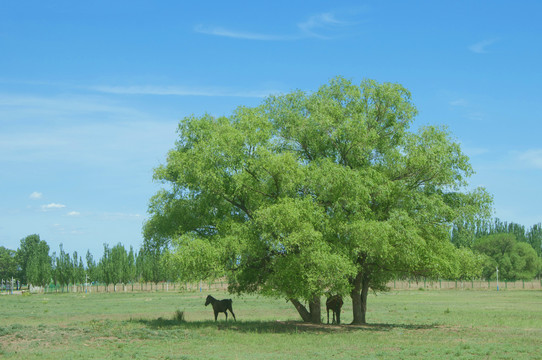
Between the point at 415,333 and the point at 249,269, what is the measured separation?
1022 centimetres

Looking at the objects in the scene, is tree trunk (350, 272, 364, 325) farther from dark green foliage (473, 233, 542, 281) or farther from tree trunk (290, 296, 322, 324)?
dark green foliage (473, 233, 542, 281)

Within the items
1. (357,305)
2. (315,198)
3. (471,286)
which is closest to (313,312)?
(357,305)

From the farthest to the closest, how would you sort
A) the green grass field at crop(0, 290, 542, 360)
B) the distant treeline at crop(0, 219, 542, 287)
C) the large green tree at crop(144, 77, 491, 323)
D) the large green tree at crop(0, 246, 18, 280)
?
1. the large green tree at crop(0, 246, 18, 280)
2. the distant treeline at crop(0, 219, 542, 287)
3. the large green tree at crop(144, 77, 491, 323)
4. the green grass field at crop(0, 290, 542, 360)

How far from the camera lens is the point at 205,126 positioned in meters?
34.3

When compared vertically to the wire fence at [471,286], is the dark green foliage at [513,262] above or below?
above

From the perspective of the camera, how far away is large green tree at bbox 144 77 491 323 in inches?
1138

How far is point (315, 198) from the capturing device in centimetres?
3206

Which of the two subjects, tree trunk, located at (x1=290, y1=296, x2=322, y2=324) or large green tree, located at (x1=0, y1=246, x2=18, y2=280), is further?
large green tree, located at (x1=0, y1=246, x2=18, y2=280)

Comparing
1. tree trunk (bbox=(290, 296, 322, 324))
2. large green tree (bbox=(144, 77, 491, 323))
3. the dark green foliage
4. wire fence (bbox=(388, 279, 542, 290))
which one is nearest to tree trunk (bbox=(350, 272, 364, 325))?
large green tree (bbox=(144, 77, 491, 323))

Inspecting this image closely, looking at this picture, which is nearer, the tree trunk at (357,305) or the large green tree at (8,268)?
the tree trunk at (357,305)

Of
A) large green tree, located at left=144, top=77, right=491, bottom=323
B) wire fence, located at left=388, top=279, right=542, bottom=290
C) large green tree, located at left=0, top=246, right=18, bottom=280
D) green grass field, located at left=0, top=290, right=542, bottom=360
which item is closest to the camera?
green grass field, located at left=0, top=290, right=542, bottom=360

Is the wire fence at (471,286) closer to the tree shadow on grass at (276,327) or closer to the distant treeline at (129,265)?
the distant treeline at (129,265)

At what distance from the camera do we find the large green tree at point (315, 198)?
94.8 ft

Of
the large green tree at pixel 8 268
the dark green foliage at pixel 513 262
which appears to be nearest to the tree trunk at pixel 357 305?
the dark green foliage at pixel 513 262
